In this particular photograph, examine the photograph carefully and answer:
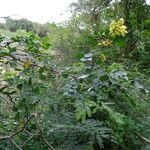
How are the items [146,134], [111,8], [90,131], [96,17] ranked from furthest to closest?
[96,17], [111,8], [146,134], [90,131]

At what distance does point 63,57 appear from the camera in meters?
6.85

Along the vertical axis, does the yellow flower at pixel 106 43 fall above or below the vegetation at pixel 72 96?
above

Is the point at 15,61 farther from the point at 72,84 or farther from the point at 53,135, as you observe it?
the point at 53,135

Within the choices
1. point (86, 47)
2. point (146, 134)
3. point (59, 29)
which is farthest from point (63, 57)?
point (146, 134)

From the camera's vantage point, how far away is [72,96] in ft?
4.64

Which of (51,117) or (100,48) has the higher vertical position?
(100,48)

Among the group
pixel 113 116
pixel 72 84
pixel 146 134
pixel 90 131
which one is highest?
pixel 72 84

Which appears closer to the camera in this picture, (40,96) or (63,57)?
(40,96)

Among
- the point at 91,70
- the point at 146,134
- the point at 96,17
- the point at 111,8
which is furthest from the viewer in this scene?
the point at 96,17

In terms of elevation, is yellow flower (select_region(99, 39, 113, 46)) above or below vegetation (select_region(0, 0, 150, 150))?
above

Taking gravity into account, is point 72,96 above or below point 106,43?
below

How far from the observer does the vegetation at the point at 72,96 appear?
146cm

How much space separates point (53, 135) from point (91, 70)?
3.72 feet

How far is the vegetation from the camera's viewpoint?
1.46 m
